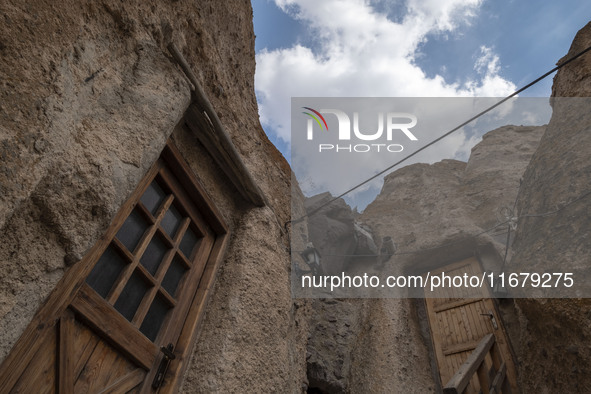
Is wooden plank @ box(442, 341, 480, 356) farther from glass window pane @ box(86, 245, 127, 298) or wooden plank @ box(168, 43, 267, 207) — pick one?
glass window pane @ box(86, 245, 127, 298)

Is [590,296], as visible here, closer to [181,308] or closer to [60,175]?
[181,308]

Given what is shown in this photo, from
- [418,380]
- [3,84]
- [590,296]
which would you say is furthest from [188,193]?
[418,380]

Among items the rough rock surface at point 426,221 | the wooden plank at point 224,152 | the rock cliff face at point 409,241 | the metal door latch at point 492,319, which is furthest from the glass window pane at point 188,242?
the metal door latch at point 492,319

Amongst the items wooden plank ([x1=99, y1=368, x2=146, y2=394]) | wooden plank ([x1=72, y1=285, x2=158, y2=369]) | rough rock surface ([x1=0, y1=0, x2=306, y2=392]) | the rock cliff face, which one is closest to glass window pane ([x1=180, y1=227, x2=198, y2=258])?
rough rock surface ([x1=0, y1=0, x2=306, y2=392])

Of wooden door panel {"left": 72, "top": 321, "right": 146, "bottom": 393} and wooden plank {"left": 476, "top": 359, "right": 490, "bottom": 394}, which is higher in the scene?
wooden plank {"left": 476, "top": 359, "right": 490, "bottom": 394}

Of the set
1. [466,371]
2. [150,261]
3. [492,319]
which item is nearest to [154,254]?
[150,261]

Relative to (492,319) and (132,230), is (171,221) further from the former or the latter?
(492,319)

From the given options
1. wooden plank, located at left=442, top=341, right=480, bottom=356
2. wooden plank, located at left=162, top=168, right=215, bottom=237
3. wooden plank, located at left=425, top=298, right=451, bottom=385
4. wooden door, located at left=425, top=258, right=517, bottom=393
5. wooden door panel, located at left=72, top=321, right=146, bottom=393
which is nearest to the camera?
wooden door panel, located at left=72, top=321, right=146, bottom=393

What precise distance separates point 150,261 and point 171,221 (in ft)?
1.01

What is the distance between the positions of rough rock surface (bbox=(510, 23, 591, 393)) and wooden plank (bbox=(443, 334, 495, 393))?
415 millimetres

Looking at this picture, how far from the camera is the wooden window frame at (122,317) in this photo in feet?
4.00

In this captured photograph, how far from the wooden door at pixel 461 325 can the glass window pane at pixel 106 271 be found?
4930mm

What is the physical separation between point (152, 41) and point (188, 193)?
914 mm

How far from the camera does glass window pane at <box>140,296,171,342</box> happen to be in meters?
1.81
